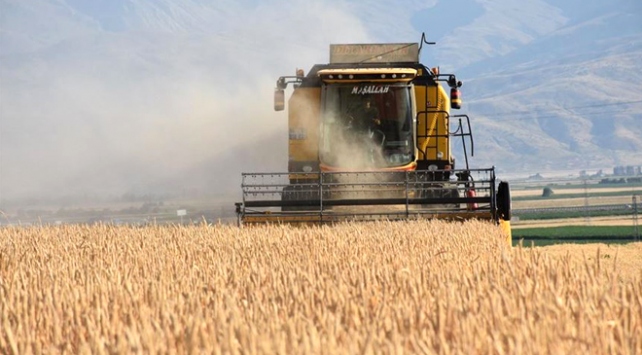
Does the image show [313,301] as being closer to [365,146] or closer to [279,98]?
[279,98]

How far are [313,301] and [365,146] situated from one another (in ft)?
33.7

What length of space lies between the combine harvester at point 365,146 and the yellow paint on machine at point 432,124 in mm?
13

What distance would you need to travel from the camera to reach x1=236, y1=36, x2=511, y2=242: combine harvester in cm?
1541

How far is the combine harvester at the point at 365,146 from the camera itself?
15.4 m

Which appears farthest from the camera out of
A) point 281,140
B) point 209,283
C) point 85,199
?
point 85,199

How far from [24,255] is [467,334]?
A: 6.19 meters

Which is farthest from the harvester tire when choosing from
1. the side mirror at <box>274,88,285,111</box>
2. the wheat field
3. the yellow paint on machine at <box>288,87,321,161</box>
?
the wheat field

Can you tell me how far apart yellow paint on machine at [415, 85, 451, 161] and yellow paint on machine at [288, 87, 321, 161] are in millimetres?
1326

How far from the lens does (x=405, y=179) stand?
16.1 m

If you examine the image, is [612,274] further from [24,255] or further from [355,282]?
[24,255]

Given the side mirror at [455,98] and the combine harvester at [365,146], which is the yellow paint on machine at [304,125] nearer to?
the combine harvester at [365,146]

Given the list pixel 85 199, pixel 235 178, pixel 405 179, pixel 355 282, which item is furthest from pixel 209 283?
pixel 85 199

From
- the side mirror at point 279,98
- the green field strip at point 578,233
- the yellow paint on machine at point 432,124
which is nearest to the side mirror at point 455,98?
the yellow paint on machine at point 432,124

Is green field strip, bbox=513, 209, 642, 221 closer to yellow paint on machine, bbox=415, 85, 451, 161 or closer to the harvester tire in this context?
yellow paint on machine, bbox=415, 85, 451, 161
